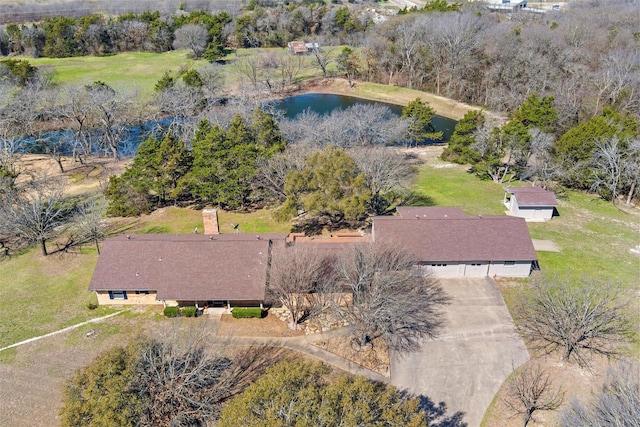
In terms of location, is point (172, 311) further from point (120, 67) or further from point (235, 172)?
point (120, 67)

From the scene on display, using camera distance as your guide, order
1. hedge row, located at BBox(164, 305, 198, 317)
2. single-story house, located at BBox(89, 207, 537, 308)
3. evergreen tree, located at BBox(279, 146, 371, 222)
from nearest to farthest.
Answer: hedge row, located at BBox(164, 305, 198, 317), single-story house, located at BBox(89, 207, 537, 308), evergreen tree, located at BBox(279, 146, 371, 222)

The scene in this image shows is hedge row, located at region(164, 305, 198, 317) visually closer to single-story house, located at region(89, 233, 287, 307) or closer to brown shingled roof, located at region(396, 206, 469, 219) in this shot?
single-story house, located at region(89, 233, 287, 307)

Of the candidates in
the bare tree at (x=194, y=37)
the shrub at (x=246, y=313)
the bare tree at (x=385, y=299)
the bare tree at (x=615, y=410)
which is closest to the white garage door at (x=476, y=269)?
the bare tree at (x=385, y=299)

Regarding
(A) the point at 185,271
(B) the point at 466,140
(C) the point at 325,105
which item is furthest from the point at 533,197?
(C) the point at 325,105

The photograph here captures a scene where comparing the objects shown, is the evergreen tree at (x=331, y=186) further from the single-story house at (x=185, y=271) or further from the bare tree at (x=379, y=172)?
the single-story house at (x=185, y=271)

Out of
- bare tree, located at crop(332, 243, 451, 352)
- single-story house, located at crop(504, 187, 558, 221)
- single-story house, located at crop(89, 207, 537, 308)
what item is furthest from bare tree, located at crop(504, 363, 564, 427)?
single-story house, located at crop(504, 187, 558, 221)

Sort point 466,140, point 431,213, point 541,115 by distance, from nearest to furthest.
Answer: point 431,213 → point 541,115 → point 466,140
